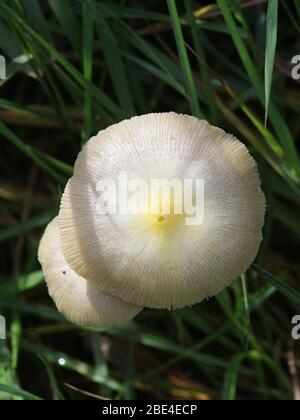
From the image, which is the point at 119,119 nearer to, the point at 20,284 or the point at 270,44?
the point at 270,44

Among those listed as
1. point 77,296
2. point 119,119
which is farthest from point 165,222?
point 119,119

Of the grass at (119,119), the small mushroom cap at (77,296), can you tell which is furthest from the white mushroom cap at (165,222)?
the grass at (119,119)

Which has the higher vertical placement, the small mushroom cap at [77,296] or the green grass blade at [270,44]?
the green grass blade at [270,44]

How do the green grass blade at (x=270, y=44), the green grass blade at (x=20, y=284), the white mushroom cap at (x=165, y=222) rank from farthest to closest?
the green grass blade at (x=20, y=284) → the green grass blade at (x=270, y=44) → the white mushroom cap at (x=165, y=222)

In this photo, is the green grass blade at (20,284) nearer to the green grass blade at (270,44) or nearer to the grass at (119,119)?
the grass at (119,119)

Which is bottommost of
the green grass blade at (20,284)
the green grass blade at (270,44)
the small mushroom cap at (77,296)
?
the small mushroom cap at (77,296)

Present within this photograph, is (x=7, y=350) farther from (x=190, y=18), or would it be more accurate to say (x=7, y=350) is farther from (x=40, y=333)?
(x=190, y=18)
